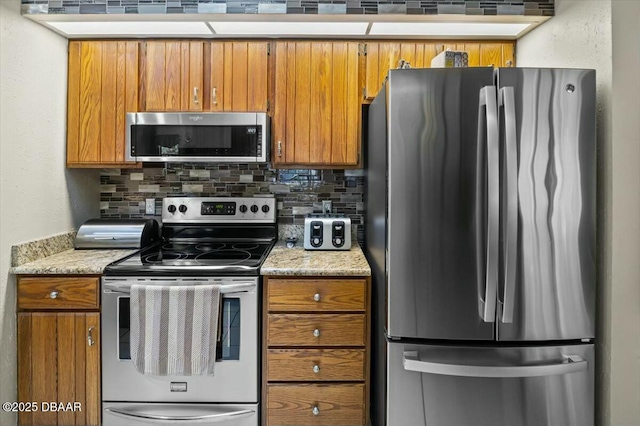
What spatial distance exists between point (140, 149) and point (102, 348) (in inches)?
41.1

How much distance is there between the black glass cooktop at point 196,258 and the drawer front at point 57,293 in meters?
0.14

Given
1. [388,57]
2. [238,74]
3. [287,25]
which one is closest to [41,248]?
[238,74]

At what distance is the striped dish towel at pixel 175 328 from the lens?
1.90 m

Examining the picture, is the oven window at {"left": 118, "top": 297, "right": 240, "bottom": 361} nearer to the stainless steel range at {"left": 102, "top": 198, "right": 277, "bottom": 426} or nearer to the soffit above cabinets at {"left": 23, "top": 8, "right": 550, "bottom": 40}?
the stainless steel range at {"left": 102, "top": 198, "right": 277, "bottom": 426}

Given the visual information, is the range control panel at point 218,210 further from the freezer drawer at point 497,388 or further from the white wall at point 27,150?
the freezer drawer at point 497,388

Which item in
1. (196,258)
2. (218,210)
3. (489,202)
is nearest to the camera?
(489,202)

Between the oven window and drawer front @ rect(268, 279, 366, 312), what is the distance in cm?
17

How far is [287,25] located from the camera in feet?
7.35

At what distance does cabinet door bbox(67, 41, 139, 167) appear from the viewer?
2.37 m

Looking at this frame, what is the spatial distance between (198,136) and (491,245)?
1.60 m

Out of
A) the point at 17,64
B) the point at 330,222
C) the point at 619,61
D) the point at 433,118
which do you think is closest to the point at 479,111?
the point at 433,118

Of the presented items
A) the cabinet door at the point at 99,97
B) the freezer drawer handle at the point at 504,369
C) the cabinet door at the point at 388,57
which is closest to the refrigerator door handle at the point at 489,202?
the freezer drawer handle at the point at 504,369

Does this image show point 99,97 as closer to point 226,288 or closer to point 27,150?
point 27,150

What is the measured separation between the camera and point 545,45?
6.88 feet
